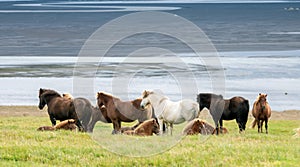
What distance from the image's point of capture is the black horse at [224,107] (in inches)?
843

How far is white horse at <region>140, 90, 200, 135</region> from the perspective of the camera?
1892 centimetres

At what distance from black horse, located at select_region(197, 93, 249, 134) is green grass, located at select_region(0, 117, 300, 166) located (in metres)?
4.36

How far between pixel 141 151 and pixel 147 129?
411 centimetres

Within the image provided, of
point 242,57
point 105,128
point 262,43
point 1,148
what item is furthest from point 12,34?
point 1,148

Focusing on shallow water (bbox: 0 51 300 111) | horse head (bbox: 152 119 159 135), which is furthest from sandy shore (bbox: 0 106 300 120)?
horse head (bbox: 152 119 159 135)

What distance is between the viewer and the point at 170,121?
18953 mm

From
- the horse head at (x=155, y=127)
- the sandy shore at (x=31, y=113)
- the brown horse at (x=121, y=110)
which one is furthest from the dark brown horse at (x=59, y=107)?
the sandy shore at (x=31, y=113)

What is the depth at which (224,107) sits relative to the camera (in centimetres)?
2238

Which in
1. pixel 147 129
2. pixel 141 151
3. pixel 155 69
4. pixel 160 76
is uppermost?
pixel 155 69

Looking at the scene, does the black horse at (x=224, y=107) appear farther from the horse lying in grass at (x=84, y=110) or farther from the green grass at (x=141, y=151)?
the green grass at (x=141, y=151)

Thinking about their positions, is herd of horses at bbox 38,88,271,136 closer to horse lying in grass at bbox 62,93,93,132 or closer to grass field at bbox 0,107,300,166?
horse lying in grass at bbox 62,93,93,132

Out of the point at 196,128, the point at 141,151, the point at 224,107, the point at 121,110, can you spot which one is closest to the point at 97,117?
the point at 121,110

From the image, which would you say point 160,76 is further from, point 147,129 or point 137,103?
point 147,129

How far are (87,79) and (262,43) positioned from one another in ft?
119
